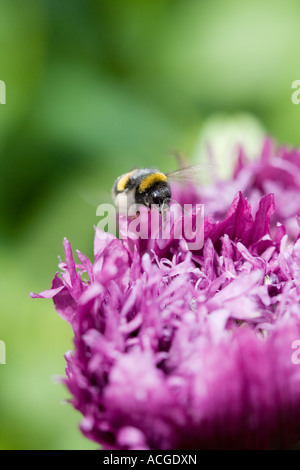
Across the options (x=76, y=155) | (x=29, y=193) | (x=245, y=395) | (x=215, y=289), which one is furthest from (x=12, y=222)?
(x=245, y=395)

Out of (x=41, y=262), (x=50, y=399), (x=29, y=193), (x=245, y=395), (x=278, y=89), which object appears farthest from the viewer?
(x=278, y=89)

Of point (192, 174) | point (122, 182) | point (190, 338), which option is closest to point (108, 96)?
point (192, 174)

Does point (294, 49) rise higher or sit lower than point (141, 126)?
higher

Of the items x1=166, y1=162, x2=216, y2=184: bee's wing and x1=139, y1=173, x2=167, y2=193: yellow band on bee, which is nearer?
x1=139, y1=173, x2=167, y2=193: yellow band on bee

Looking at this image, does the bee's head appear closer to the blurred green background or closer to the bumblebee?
the bumblebee

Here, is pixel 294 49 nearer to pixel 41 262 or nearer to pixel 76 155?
pixel 76 155

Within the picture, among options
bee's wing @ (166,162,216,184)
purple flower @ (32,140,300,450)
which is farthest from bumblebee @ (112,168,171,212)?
purple flower @ (32,140,300,450)
